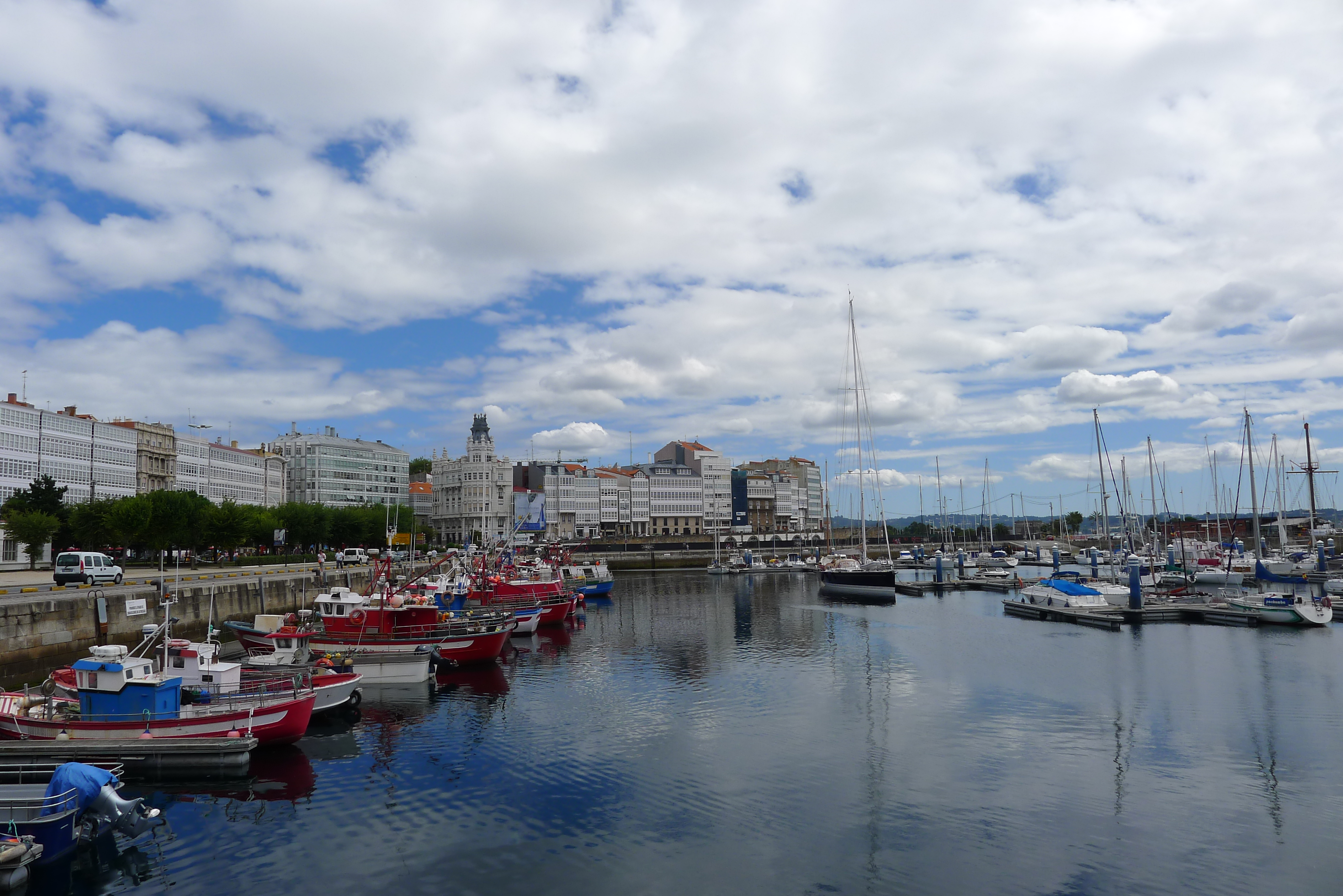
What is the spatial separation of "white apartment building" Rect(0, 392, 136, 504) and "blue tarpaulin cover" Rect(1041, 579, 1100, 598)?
94359 mm

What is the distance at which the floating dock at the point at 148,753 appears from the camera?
23859mm

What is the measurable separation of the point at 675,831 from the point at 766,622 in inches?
1832

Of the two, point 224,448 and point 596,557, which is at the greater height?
point 224,448

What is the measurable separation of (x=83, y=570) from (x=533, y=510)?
418 ft

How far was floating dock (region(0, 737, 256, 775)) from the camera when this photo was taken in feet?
78.3

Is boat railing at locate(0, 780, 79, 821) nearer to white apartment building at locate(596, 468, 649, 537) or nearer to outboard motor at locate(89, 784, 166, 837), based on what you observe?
outboard motor at locate(89, 784, 166, 837)

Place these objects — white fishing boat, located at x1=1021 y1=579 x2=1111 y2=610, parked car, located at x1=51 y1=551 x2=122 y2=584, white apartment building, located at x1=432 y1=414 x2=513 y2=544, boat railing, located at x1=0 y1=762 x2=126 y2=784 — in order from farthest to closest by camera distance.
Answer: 1. white apartment building, located at x1=432 y1=414 x2=513 y2=544
2. white fishing boat, located at x1=1021 y1=579 x2=1111 y2=610
3. parked car, located at x1=51 y1=551 x2=122 y2=584
4. boat railing, located at x1=0 y1=762 x2=126 y2=784

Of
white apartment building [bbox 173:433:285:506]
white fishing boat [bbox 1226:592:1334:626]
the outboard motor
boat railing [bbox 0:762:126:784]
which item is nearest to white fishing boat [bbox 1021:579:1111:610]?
white fishing boat [bbox 1226:592:1334:626]

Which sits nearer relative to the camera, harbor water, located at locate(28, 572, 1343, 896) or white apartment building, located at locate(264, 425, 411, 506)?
harbor water, located at locate(28, 572, 1343, 896)

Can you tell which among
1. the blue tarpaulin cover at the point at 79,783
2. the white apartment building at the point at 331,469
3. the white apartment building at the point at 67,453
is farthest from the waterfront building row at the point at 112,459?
the blue tarpaulin cover at the point at 79,783

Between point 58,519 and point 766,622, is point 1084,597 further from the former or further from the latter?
point 58,519

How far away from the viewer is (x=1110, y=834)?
66.7 ft

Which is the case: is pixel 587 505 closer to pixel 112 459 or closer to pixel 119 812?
pixel 112 459

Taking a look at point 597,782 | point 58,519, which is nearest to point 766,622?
point 597,782
